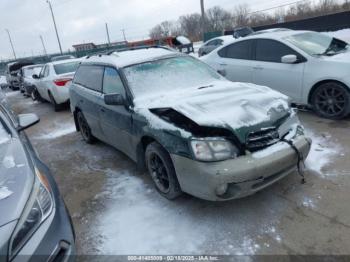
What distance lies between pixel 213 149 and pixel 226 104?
2.07 feet

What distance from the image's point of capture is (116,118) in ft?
13.5

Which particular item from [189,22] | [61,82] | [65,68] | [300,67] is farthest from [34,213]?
[189,22]

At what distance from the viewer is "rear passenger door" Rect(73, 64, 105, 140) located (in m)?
4.71

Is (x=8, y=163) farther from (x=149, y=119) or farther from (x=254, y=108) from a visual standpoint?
(x=254, y=108)

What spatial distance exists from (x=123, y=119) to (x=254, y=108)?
1660 millimetres

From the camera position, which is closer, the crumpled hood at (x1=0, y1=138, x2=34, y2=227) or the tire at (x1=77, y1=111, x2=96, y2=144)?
the crumpled hood at (x1=0, y1=138, x2=34, y2=227)

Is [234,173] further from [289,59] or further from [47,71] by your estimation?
[47,71]

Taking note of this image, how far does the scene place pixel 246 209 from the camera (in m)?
3.20

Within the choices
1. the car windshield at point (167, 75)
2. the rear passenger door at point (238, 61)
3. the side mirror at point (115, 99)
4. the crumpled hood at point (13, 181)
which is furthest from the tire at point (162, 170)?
the rear passenger door at point (238, 61)

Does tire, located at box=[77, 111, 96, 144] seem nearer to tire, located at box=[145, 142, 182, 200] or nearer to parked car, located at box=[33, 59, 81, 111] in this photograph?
tire, located at box=[145, 142, 182, 200]

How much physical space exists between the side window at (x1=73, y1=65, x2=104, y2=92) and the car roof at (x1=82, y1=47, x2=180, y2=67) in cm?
17

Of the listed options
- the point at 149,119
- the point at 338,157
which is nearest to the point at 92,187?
the point at 149,119

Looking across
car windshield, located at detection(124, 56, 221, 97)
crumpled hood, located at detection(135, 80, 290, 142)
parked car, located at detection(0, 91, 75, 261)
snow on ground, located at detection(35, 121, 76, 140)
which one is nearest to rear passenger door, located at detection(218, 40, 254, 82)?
car windshield, located at detection(124, 56, 221, 97)

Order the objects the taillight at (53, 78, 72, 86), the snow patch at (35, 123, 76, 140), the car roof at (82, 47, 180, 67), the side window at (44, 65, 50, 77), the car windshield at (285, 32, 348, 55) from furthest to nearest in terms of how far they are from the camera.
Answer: the side window at (44, 65, 50, 77) < the taillight at (53, 78, 72, 86) < the snow patch at (35, 123, 76, 140) < the car windshield at (285, 32, 348, 55) < the car roof at (82, 47, 180, 67)
